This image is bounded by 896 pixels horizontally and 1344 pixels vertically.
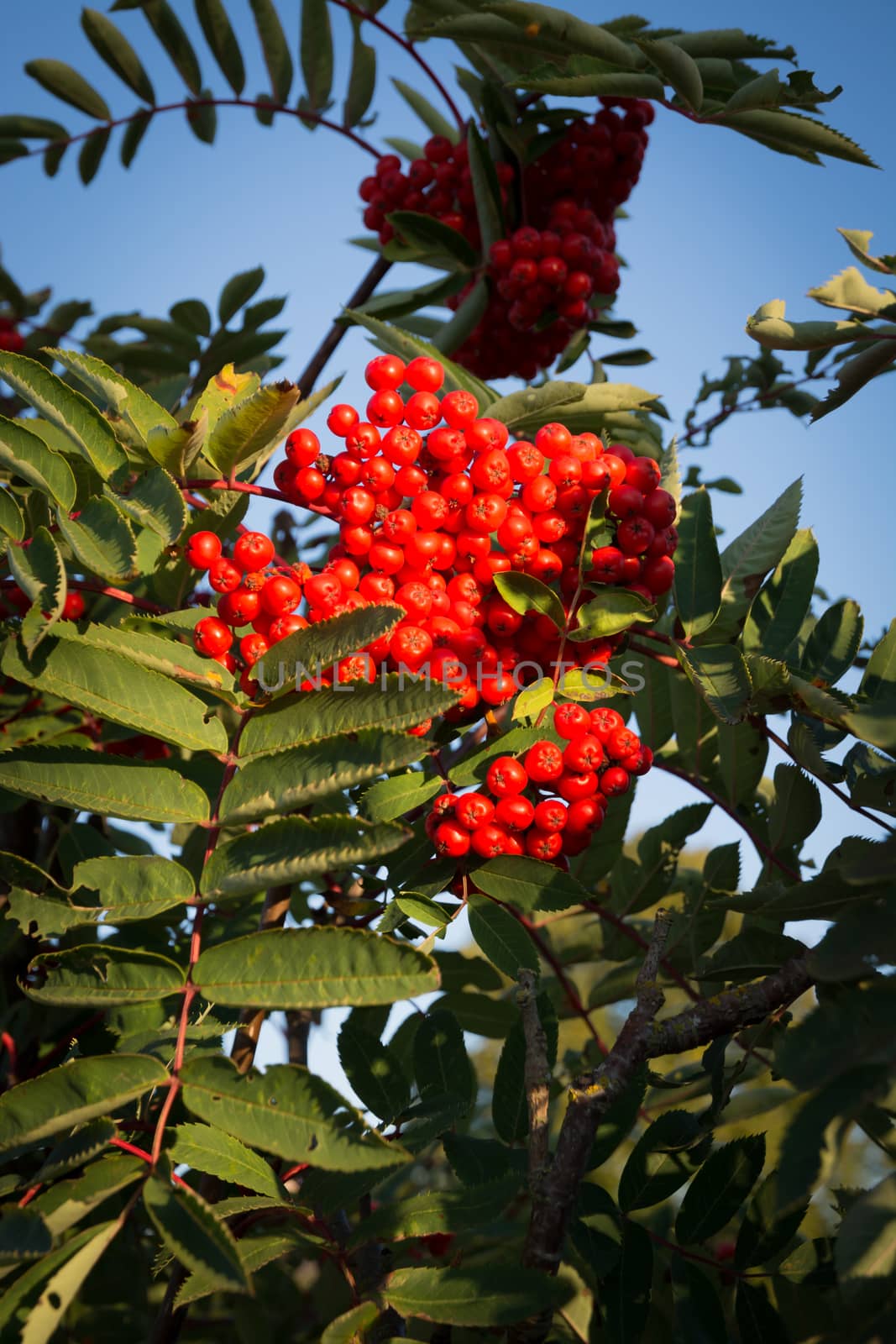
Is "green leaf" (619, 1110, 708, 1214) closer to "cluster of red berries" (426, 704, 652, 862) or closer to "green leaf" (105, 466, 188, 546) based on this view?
"cluster of red berries" (426, 704, 652, 862)

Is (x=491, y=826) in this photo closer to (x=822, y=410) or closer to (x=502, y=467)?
(x=502, y=467)

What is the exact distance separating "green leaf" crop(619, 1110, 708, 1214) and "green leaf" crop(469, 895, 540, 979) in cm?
33

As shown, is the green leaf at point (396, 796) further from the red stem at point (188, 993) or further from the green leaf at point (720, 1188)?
the green leaf at point (720, 1188)

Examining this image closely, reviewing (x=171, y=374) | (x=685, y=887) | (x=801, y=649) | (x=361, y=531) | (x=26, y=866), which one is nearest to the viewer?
(x=26, y=866)

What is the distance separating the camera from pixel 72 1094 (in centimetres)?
121

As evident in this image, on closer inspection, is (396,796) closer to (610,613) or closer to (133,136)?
(610,613)

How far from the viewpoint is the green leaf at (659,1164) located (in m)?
1.61

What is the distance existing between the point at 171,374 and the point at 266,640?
211cm

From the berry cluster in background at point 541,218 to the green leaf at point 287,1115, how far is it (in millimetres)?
2351

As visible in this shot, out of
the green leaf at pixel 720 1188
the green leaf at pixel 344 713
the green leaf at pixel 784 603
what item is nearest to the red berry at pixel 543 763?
the green leaf at pixel 344 713

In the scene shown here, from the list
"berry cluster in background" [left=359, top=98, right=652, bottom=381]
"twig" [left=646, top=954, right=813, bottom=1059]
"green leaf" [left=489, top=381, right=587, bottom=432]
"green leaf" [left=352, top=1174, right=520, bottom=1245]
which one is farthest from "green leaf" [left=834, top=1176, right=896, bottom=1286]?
"berry cluster in background" [left=359, top=98, right=652, bottom=381]

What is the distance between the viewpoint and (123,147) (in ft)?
11.8

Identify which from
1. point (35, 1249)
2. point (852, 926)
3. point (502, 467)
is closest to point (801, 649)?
point (502, 467)

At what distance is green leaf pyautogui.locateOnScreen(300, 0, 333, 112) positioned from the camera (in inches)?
128
